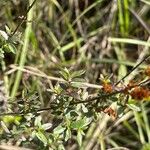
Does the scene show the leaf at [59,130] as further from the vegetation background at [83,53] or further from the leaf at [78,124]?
the vegetation background at [83,53]

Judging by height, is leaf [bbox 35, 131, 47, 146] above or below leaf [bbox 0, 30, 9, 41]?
below

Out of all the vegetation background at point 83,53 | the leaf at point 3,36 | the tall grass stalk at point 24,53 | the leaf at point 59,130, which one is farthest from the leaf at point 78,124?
the tall grass stalk at point 24,53

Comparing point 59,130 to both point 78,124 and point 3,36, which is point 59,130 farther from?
point 3,36

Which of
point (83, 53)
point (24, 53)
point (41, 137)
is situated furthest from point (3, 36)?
point (83, 53)

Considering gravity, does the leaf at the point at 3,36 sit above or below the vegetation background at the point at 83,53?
above

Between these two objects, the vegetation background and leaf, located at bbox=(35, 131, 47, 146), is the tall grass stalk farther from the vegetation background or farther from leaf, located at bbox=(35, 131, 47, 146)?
leaf, located at bbox=(35, 131, 47, 146)

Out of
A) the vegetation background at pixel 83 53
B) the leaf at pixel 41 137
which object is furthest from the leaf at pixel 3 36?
the vegetation background at pixel 83 53

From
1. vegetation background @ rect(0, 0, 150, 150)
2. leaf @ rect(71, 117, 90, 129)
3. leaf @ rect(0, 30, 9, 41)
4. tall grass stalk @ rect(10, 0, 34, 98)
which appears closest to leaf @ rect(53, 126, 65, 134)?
leaf @ rect(71, 117, 90, 129)

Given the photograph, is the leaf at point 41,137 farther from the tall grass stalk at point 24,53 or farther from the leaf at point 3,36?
the tall grass stalk at point 24,53

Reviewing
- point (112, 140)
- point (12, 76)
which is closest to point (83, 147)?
point (112, 140)

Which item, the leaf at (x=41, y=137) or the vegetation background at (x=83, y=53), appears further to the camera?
the vegetation background at (x=83, y=53)

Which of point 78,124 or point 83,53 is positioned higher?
point 78,124
